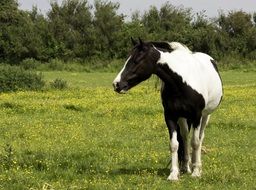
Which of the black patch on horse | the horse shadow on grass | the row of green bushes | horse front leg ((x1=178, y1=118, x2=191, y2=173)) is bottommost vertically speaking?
the row of green bushes

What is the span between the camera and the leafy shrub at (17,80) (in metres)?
31.1

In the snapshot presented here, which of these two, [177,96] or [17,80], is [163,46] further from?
[17,80]

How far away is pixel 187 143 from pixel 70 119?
877 centimetres

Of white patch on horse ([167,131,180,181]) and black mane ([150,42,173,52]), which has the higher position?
black mane ([150,42,173,52])

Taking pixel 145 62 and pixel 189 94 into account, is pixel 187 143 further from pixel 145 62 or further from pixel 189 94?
pixel 145 62

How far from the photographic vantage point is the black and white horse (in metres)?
9.38

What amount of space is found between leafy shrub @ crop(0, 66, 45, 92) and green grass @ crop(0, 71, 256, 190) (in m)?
8.59

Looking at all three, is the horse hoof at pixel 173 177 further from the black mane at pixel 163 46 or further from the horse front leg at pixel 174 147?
the black mane at pixel 163 46

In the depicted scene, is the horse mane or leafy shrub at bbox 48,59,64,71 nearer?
the horse mane

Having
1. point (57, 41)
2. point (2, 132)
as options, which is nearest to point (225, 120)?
point (2, 132)

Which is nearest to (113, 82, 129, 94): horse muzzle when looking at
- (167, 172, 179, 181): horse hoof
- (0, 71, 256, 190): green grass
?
(0, 71, 256, 190): green grass

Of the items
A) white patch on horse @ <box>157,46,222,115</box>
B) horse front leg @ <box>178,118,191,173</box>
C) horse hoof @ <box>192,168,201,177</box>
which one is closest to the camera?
white patch on horse @ <box>157,46,222,115</box>

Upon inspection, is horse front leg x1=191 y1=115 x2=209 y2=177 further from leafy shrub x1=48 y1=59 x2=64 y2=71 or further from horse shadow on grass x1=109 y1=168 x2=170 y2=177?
leafy shrub x1=48 y1=59 x2=64 y2=71

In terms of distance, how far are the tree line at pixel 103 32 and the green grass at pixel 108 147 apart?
1401 inches
